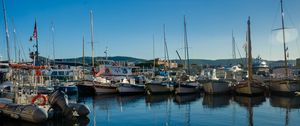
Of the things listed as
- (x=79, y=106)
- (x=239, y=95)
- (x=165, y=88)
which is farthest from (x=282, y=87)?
(x=79, y=106)

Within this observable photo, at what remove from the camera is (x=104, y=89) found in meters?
47.6

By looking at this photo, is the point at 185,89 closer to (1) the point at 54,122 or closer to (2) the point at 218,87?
(2) the point at 218,87

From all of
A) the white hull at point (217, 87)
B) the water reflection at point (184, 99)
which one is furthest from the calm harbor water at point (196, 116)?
the white hull at point (217, 87)

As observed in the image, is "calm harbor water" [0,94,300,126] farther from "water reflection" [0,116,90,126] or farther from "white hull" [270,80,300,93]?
"white hull" [270,80,300,93]

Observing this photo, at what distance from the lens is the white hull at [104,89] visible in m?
47.0

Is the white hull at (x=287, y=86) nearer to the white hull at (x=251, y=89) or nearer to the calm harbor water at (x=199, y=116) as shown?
the white hull at (x=251, y=89)

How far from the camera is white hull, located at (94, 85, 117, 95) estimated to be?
1850 inches

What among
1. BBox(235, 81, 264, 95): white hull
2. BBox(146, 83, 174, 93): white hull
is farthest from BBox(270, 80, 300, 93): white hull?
BBox(146, 83, 174, 93): white hull

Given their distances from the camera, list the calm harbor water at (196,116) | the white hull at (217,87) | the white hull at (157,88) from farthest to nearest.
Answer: the white hull at (157,88) < the white hull at (217,87) < the calm harbor water at (196,116)

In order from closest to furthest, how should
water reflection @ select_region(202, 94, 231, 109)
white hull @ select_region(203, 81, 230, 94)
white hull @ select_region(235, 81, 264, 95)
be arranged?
water reflection @ select_region(202, 94, 231, 109) < white hull @ select_region(235, 81, 264, 95) < white hull @ select_region(203, 81, 230, 94)

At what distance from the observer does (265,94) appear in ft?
146

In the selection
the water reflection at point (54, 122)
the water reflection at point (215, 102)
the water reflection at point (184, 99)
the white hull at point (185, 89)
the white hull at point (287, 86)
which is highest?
the white hull at point (287, 86)

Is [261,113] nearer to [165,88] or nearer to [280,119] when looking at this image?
[280,119]

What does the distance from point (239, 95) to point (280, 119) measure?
19.9m
